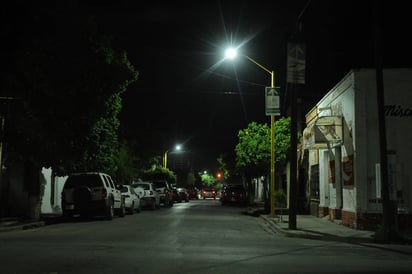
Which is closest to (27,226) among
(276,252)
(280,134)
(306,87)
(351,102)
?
(276,252)

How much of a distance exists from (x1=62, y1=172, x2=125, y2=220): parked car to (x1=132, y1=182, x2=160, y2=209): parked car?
9.84 m

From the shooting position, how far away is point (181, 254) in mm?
11711

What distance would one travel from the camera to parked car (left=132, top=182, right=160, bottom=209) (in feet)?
110

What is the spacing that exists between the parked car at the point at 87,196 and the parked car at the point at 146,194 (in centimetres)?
984

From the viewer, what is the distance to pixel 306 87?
39.7 meters

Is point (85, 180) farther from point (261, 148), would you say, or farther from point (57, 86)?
point (261, 148)

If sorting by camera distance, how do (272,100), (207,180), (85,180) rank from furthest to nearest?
(207,180) → (272,100) → (85,180)

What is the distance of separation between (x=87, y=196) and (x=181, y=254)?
11724 mm

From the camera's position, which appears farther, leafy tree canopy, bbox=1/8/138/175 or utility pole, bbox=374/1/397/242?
leafy tree canopy, bbox=1/8/138/175

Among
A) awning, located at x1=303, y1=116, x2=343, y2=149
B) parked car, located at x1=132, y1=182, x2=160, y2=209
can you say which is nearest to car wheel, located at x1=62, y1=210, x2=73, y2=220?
parked car, located at x1=132, y1=182, x2=160, y2=209

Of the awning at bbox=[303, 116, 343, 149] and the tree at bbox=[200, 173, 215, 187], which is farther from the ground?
the tree at bbox=[200, 173, 215, 187]

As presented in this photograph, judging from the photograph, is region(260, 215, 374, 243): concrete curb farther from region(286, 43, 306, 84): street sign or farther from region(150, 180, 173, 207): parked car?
region(150, 180, 173, 207): parked car

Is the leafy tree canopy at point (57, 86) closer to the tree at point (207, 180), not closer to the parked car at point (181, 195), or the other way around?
the parked car at point (181, 195)

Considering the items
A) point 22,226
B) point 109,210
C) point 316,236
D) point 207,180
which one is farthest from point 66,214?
point 207,180
